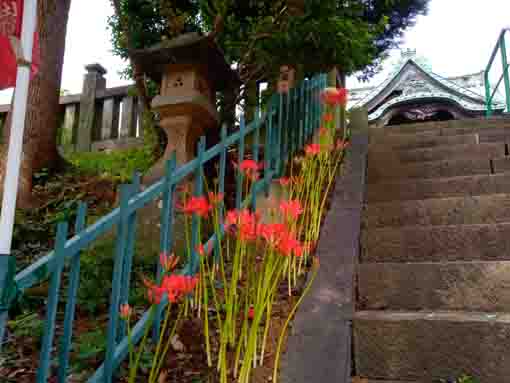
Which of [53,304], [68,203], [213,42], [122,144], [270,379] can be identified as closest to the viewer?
[53,304]

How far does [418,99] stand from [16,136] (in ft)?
34.9

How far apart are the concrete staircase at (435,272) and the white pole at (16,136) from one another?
122cm

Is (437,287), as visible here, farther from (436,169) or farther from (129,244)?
(436,169)

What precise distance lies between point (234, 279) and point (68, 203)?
9.07 feet

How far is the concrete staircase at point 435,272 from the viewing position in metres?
1.50

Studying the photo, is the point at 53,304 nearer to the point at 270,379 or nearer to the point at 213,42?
the point at 270,379

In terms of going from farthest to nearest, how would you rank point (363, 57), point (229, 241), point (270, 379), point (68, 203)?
point (363, 57)
point (68, 203)
point (229, 241)
point (270, 379)

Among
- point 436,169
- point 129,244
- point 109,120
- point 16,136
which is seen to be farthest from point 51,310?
Answer: point 109,120

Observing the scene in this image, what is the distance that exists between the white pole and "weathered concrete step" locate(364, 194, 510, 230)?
72.8 inches

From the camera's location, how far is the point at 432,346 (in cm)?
152

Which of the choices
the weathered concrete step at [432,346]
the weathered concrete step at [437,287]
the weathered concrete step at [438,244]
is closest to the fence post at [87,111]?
the weathered concrete step at [438,244]

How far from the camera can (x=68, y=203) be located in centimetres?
386

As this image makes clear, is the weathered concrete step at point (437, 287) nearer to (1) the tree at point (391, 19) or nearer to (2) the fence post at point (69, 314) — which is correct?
(2) the fence post at point (69, 314)

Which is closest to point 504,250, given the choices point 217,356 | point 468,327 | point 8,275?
point 468,327
